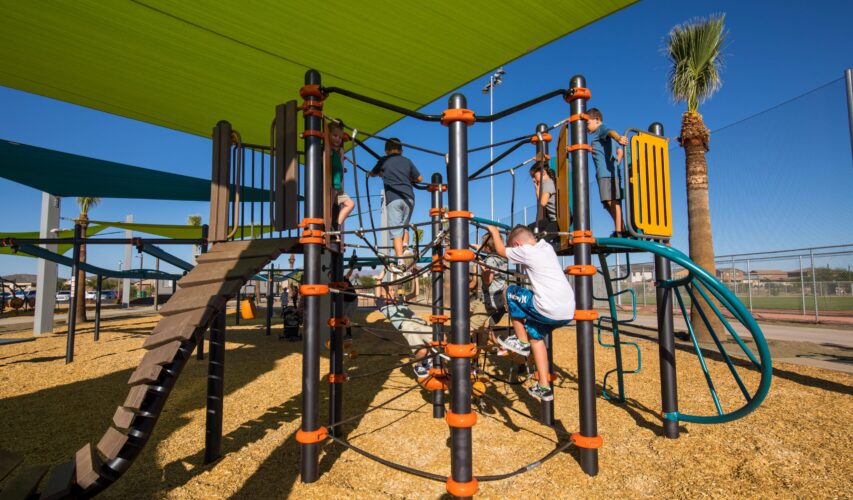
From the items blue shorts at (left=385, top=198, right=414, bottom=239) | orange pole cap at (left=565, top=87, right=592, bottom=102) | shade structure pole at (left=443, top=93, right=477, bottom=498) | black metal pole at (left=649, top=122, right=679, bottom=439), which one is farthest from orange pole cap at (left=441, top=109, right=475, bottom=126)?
blue shorts at (left=385, top=198, right=414, bottom=239)

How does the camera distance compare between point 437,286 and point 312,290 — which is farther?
point 437,286

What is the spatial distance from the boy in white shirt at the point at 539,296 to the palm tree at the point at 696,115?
5923 mm

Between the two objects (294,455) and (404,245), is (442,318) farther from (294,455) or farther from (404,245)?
(294,455)

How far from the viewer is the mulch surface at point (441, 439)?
8.41ft

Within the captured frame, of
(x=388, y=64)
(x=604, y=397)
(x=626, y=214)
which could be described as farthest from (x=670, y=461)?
(x=388, y=64)

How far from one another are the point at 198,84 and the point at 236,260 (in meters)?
4.15

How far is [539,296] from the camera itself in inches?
122

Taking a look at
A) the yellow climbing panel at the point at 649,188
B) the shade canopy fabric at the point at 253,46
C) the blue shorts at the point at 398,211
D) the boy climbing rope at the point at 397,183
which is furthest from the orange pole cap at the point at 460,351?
the shade canopy fabric at the point at 253,46

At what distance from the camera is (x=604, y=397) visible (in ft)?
14.7

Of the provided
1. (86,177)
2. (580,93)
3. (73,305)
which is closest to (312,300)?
(580,93)

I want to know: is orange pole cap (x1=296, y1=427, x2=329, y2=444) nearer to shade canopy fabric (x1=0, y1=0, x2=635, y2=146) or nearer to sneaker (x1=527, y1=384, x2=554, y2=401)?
sneaker (x1=527, y1=384, x2=554, y2=401)

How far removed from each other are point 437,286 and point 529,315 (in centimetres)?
141

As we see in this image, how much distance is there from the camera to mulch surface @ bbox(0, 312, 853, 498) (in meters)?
2.56

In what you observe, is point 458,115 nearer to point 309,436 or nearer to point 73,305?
point 309,436
